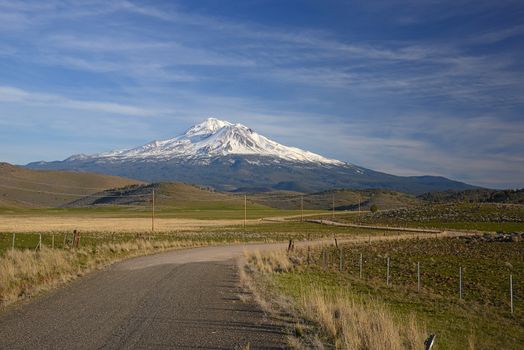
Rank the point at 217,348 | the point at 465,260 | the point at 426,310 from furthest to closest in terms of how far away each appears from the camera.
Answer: the point at 465,260, the point at 426,310, the point at 217,348

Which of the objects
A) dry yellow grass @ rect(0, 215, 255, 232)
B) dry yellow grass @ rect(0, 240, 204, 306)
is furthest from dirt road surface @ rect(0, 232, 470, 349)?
dry yellow grass @ rect(0, 215, 255, 232)

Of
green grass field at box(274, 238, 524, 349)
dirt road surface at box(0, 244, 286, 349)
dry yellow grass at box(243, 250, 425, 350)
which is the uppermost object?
dry yellow grass at box(243, 250, 425, 350)

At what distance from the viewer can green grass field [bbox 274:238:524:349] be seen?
1473 centimetres

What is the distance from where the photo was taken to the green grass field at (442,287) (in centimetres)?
1473

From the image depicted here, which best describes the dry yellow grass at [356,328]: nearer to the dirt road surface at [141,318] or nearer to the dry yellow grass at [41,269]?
the dirt road surface at [141,318]

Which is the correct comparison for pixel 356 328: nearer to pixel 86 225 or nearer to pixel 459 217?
pixel 86 225

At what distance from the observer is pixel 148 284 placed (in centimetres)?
1858

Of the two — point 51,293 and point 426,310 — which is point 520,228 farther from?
point 51,293

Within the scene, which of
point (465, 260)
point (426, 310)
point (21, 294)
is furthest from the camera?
point (465, 260)

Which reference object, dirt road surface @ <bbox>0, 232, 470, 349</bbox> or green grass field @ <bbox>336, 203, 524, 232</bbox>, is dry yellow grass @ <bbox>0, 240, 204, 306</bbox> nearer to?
dirt road surface @ <bbox>0, 232, 470, 349</bbox>

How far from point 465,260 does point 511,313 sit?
19.3 metres

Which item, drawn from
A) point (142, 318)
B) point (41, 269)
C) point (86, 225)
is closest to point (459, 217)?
point (86, 225)

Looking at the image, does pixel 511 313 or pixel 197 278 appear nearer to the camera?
pixel 511 313

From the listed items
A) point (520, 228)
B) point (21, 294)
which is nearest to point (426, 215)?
point (520, 228)
